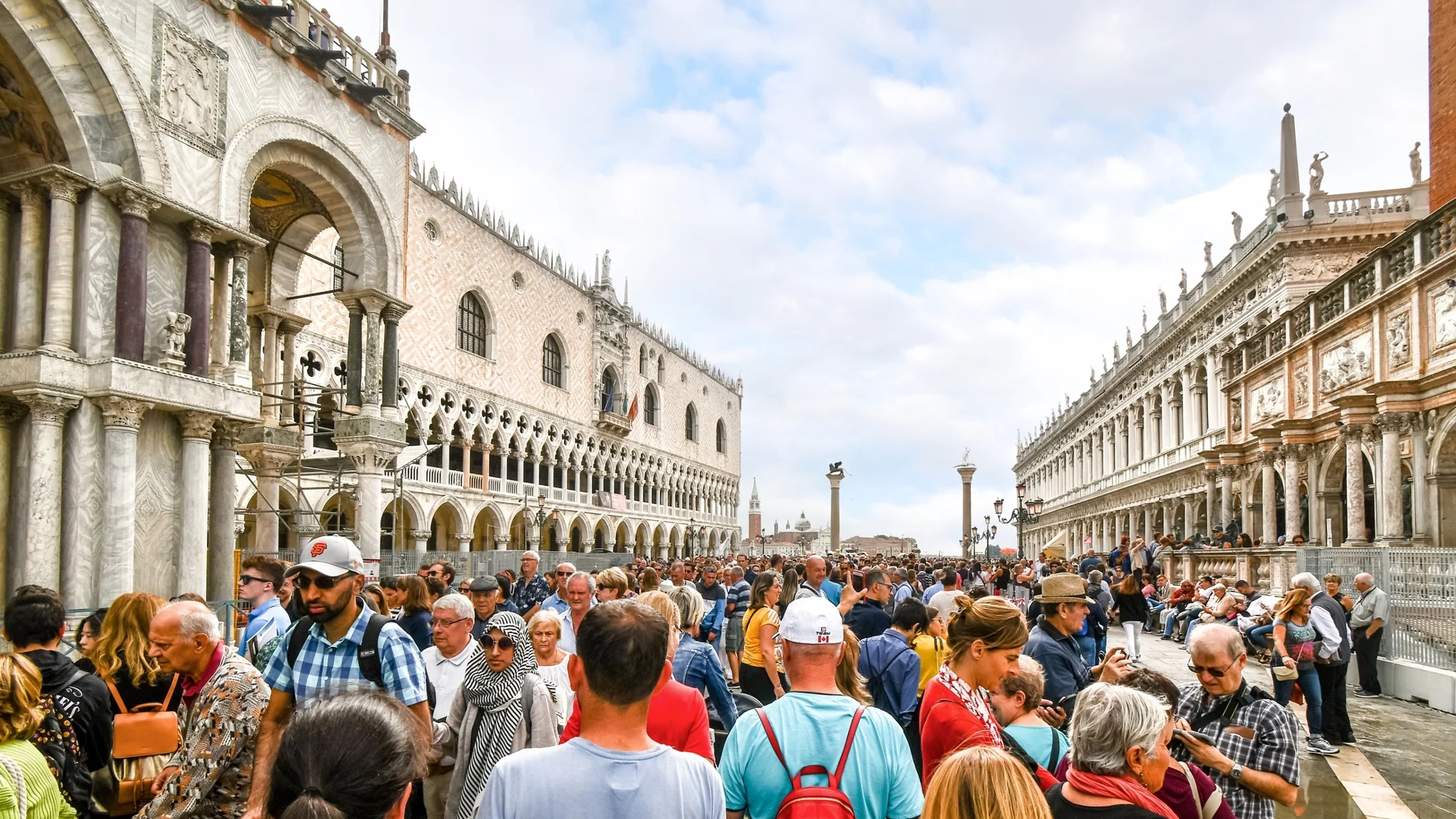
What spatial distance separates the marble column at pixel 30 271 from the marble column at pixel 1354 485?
19.4m

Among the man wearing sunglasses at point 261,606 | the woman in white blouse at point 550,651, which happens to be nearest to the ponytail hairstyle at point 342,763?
the woman in white blouse at point 550,651

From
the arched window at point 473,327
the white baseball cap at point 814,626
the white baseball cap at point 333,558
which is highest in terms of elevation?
the arched window at point 473,327

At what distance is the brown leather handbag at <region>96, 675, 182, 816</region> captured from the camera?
144 inches

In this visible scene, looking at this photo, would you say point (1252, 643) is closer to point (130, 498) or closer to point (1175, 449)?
point (130, 498)

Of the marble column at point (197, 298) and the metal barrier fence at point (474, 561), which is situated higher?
the marble column at point (197, 298)

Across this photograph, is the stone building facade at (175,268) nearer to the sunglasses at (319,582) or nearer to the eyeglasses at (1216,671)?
the sunglasses at (319,582)

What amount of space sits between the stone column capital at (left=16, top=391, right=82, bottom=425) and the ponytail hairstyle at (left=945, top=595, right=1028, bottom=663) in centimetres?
1052

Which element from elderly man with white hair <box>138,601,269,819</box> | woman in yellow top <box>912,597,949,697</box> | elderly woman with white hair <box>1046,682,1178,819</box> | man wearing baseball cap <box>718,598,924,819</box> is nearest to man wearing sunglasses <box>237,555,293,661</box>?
elderly man with white hair <box>138,601,269,819</box>

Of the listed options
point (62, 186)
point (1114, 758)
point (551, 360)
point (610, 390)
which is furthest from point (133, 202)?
point (610, 390)

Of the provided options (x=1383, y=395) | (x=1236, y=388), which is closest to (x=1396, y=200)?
(x=1236, y=388)

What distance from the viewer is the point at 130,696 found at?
154 inches

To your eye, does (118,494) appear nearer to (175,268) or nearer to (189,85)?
(175,268)

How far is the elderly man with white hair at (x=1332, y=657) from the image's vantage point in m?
7.96

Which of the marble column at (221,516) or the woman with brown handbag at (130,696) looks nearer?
the woman with brown handbag at (130,696)
